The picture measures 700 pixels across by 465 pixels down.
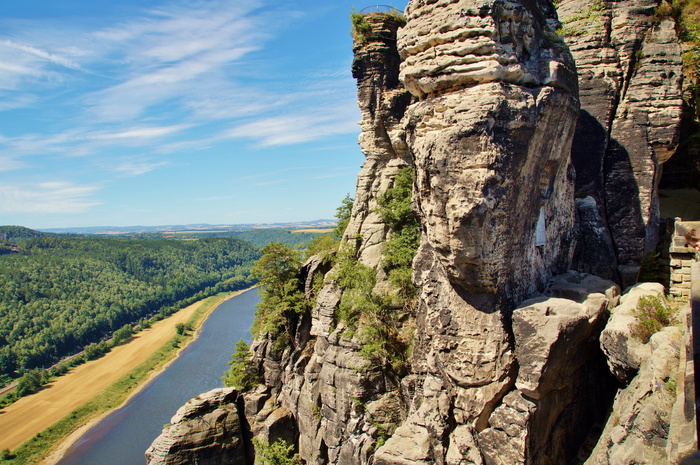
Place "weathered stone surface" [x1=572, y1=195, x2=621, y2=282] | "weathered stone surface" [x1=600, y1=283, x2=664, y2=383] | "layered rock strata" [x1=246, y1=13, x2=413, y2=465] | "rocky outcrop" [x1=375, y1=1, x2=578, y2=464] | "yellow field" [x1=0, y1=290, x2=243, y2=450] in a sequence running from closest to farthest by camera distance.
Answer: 1. "weathered stone surface" [x1=600, y1=283, x2=664, y2=383]
2. "rocky outcrop" [x1=375, y1=1, x2=578, y2=464]
3. "weathered stone surface" [x1=572, y1=195, x2=621, y2=282]
4. "layered rock strata" [x1=246, y1=13, x2=413, y2=465]
5. "yellow field" [x1=0, y1=290, x2=243, y2=450]

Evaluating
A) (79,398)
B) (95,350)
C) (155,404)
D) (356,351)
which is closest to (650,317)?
(356,351)

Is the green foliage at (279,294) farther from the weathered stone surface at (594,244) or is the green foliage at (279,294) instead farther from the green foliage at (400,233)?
the weathered stone surface at (594,244)

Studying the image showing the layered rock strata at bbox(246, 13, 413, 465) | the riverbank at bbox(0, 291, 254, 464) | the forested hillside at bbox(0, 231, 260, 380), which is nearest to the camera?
the layered rock strata at bbox(246, 13, 413, 465)

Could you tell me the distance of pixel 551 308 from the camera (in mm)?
9695

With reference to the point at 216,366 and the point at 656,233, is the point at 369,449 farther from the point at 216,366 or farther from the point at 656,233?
the point at 216,366

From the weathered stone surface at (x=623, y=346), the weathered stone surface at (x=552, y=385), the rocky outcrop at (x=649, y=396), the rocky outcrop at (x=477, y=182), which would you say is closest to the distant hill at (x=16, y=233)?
the rocky outcrop at (x=477, y=182)

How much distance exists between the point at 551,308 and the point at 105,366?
59563 mm

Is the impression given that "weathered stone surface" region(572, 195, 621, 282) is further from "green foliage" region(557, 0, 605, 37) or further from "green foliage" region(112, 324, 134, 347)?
"green foliage" region(112, 324, 134, 347)

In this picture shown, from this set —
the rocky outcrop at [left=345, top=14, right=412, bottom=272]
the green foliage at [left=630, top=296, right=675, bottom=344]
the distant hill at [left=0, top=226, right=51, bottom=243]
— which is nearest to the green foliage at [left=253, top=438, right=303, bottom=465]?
the rocky outcrop at [left=345, top=14, right=412, bottom=272]

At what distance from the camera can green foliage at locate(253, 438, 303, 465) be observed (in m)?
A: 18.9

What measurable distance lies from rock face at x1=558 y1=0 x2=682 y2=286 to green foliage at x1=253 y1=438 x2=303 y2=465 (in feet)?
46.2

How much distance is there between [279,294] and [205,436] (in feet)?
23.4

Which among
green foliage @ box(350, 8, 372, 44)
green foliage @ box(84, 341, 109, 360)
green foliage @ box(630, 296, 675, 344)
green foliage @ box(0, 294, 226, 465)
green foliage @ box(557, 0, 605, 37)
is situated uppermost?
green foliage @ box(350, 8, 372, 44)

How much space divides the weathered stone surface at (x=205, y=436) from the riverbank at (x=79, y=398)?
23.9 metres
